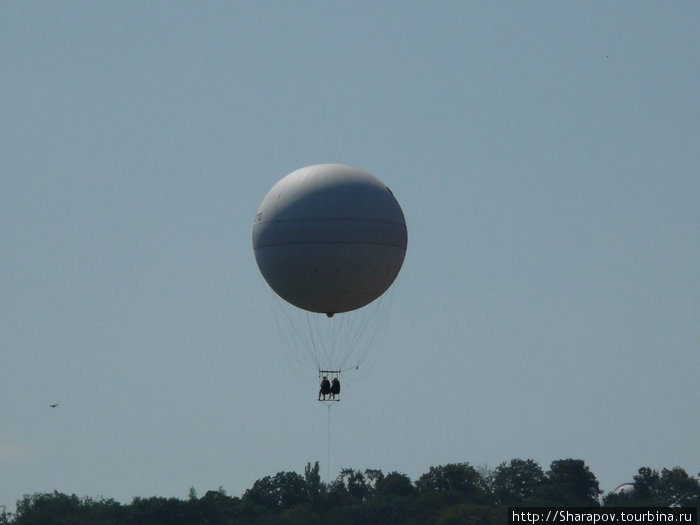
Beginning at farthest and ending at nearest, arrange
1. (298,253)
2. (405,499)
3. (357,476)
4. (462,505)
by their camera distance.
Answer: (357,476), (405,499), (462,505), (298,253)

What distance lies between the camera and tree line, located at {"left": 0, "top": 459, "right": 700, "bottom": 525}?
147500 millimetres

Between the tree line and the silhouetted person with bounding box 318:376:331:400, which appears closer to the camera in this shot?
the silhouetted person with bounding box 318:376:331:400

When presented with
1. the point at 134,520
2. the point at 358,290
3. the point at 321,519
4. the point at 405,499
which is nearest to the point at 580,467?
the point at 405,499

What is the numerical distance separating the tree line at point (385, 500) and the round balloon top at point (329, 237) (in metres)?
65.8

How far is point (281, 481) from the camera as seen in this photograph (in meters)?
179

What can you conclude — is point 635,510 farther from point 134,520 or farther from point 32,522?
point 32,522

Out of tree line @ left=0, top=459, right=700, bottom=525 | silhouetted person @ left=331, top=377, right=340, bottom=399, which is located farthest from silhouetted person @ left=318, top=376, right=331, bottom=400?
tree line @ left=0, top=459, right=700, bottom=525

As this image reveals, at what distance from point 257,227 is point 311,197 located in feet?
14.1

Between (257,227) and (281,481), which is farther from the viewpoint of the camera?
(281,481)

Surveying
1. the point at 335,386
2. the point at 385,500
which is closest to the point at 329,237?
the point at 335,386

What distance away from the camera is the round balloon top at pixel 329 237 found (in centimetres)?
8188

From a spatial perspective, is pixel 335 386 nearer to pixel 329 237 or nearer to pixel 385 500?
pixel 329 237

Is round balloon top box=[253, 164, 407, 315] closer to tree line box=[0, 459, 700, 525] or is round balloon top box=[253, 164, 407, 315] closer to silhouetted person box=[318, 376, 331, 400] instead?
silhouetted person box=[318, 376, 331, 400]

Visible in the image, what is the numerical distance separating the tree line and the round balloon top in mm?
65758
